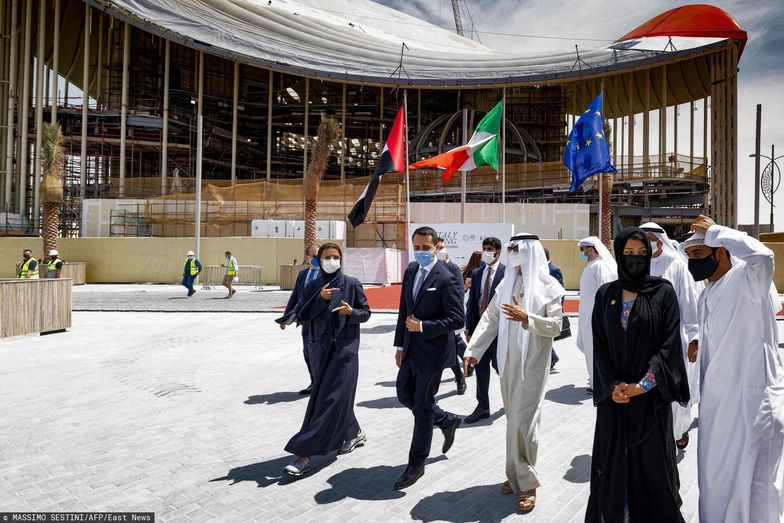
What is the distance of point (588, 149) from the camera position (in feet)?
54.6

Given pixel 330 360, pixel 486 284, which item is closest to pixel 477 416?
pixel 486 284

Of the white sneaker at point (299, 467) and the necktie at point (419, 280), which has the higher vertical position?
the necktie at point (419, 280)

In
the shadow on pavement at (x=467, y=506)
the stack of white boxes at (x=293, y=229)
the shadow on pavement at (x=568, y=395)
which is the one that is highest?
the stack of white boxes at (x=293, y=229)

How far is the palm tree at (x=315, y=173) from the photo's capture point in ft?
84.1

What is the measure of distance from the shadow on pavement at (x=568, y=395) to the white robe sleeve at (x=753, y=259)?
12.4ft

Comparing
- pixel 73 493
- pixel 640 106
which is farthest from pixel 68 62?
pixel 73 493

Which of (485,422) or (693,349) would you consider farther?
(485,422)

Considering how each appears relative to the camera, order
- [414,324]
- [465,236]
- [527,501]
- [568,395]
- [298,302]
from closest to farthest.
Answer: [527,501]
[414,324]
[298,302]
[568,395]
[465,236]

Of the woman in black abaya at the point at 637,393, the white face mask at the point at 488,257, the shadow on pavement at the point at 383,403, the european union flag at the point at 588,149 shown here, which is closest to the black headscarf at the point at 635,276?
the woman in black abaya at the point at 637,393

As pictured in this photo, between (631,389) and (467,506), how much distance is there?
5.09 feet

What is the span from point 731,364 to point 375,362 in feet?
21.9

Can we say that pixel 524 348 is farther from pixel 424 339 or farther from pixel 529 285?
pixel 424 339

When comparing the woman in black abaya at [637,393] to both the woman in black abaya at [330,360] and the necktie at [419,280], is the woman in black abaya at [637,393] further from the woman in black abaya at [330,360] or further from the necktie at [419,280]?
the woman in black abaya at [330,360]

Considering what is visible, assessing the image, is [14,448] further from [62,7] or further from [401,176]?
[62,7]
